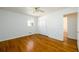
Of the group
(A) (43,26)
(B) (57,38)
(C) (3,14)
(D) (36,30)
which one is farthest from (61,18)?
(C) (3,14)

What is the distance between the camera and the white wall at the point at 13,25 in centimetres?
371

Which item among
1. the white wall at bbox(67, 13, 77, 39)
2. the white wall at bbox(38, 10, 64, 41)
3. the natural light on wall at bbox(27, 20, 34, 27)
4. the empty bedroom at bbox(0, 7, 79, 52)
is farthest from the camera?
the natural light on wall at bbox(27, 20, 34, 27)

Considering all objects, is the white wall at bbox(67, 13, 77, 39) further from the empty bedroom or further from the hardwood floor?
the hardwood floor

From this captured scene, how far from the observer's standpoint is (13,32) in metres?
4.26

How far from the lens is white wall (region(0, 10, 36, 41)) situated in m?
3.71

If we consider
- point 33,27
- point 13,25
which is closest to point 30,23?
point 33,27

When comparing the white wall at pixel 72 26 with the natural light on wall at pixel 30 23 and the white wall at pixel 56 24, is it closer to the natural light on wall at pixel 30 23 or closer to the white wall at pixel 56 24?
the white wall at pixel 56 24

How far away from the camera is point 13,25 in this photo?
4.27 m

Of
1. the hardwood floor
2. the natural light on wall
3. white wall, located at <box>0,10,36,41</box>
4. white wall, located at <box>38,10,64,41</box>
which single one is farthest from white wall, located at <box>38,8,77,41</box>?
white wall, located at <box>0,10,36,41</box>

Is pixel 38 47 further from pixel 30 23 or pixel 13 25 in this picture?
pixel 30 23

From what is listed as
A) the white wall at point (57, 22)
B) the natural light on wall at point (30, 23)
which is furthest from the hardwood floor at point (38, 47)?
the natural light on wall at point (30, 23)
